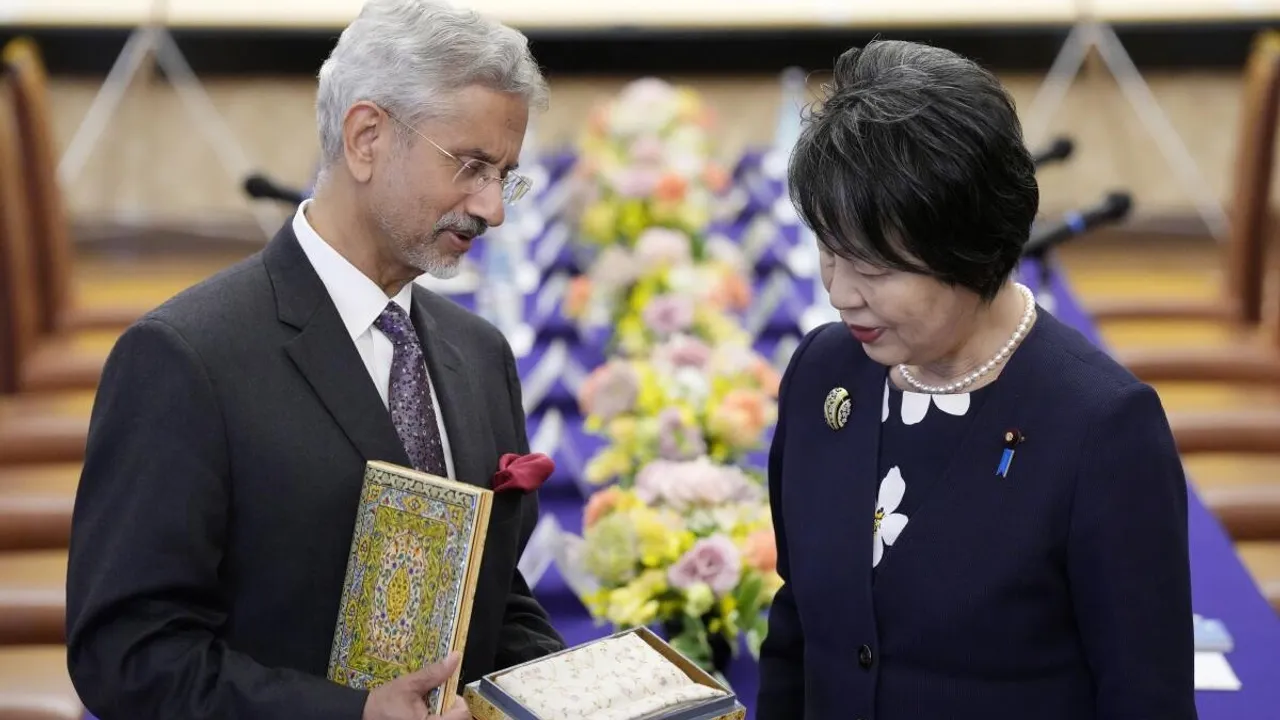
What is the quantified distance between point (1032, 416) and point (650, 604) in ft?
3.00

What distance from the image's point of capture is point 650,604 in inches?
94.9

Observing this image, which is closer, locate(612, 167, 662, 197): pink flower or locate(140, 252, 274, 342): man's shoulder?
locate(140, 252, 274, 342): man's shoulder

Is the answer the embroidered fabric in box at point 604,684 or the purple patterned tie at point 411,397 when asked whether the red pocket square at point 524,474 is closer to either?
the purple patterned tie at point 411,397

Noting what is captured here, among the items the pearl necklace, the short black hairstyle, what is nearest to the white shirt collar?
the short black hairstyle

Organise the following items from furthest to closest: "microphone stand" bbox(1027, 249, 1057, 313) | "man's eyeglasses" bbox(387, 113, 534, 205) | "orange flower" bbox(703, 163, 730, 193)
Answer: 1. "orange flower" bbox(703, 163, 730, 193)
2. "microphone stand" bbox(1027, 249, 1057, 313)
3. "man's eyeglasses" bbox(387, 113, 534, 205)

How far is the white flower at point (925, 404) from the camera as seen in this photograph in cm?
172

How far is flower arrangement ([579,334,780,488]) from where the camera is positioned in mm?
2803

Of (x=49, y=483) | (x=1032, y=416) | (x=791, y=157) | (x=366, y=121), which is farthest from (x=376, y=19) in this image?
(x=49, y=483)

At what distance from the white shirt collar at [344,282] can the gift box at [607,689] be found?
45 cm

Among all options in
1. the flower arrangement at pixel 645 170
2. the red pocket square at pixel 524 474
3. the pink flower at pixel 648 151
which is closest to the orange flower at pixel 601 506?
the red pocket square at pixel 524 474

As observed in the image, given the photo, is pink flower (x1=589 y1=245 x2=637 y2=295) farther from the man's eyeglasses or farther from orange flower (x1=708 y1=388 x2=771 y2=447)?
the man's eyeglasses

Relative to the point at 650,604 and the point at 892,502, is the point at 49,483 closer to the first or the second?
the point at 650,604

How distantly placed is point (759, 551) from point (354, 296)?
34.7 inches

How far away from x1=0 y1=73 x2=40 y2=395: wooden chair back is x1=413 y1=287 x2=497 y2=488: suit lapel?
2.63m
